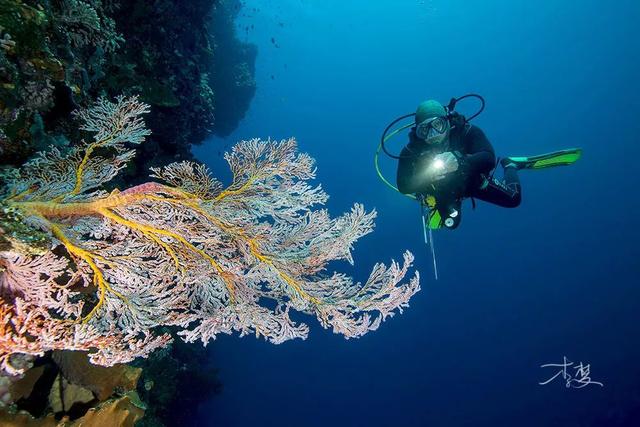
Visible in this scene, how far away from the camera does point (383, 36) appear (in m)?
94.8

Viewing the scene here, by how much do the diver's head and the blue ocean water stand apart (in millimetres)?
20030

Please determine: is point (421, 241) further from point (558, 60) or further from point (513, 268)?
point (558, 60)

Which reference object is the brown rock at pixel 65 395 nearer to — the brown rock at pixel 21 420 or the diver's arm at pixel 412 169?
the brown rock at pixel 21 420

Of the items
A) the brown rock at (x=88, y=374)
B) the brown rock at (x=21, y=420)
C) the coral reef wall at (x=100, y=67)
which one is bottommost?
the brown rock at (x=21, y=420)

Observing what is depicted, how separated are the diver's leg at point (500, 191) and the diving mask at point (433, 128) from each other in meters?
1.29

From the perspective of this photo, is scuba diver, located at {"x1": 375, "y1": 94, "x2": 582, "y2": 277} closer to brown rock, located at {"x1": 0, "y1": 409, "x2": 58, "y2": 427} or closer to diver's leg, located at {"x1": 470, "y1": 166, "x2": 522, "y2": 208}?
diver's leg, located at {"x1": 470, "y1": 166, "x2": 522, "y2": 208}

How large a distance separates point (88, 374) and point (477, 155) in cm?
571

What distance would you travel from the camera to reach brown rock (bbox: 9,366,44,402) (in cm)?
282

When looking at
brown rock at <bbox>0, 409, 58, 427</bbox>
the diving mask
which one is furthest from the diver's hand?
brown rock at <bbox>0, 409, 58, 427</bbox>

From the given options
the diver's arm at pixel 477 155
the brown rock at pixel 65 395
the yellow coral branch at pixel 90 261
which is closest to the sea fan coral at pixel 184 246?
the yellow coral branch at pixel 90 261

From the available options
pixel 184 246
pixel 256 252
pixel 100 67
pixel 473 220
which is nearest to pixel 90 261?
pixel 184 246

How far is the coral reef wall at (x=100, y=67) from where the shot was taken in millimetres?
3236

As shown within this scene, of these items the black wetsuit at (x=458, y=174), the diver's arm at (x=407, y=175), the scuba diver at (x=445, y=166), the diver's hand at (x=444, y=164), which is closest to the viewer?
the diver's hand at (x=444, y=164)

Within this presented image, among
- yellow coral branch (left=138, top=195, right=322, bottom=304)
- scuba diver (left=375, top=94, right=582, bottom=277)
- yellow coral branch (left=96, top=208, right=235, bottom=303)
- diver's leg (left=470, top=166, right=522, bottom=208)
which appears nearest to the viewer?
yellow coral branch (left=96, top=208, right=235, bottom=303)
